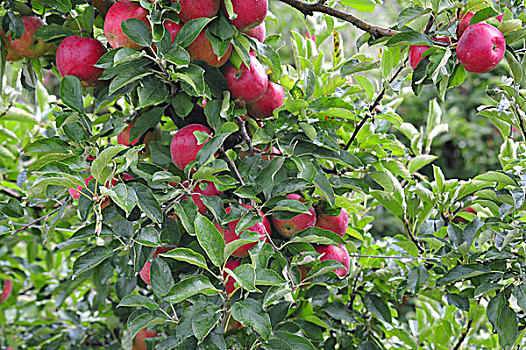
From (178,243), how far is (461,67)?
0.46 m

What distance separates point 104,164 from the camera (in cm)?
61

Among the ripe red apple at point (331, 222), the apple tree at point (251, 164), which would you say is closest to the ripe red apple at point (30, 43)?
the apple tree at point (251, 164)

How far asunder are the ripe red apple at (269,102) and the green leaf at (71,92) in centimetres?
25

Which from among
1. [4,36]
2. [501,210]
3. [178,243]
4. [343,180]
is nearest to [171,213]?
[178,243]

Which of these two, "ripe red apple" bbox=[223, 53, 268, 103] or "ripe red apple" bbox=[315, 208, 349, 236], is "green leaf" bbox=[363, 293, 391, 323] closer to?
"ripe red apple" bbox=[315, 208, 349, 236]

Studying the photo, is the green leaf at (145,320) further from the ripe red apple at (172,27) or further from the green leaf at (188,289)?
the ripe red apple at (172,27)

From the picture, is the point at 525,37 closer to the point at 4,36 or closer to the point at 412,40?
the point at 412,40

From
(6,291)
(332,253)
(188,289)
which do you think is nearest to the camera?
(188,289)

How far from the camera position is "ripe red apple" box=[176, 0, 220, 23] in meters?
0.68

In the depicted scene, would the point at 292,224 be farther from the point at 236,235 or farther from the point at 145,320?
the point at 145,320

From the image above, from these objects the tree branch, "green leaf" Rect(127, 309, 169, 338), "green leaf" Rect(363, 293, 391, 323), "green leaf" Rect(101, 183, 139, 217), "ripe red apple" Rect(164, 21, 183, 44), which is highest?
the tree branch

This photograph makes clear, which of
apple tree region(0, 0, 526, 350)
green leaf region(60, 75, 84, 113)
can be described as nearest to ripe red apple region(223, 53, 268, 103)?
apple tree region(0, 0, 526, 350)

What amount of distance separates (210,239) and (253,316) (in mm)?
98

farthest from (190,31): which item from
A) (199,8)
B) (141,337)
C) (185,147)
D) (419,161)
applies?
(141,337)
